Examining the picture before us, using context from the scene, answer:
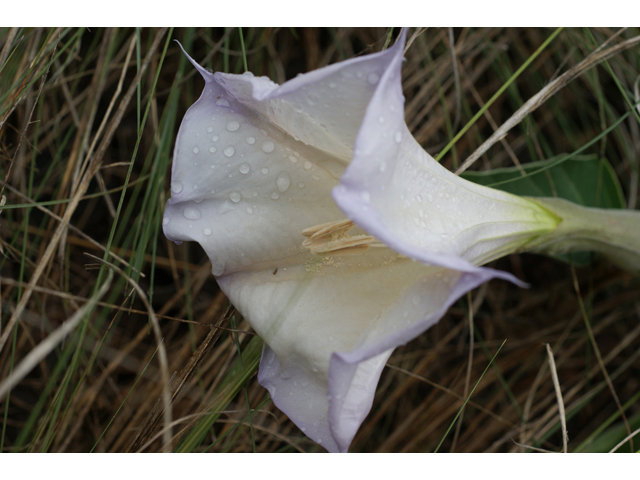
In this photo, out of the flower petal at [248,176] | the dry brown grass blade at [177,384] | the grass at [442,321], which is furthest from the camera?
the grass at [442,321]

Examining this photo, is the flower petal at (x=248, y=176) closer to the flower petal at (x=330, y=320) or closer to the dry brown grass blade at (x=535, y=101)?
the flower petal at (x=330, y=320)

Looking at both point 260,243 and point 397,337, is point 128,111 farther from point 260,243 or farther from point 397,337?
point 397,337

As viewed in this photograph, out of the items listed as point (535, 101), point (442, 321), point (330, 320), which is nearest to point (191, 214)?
point (330, 320)

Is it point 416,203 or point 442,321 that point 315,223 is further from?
point 442,321

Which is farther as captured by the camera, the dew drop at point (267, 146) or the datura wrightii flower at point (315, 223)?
the dew drop at point (267, 146)

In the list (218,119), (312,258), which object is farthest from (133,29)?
(312,258)

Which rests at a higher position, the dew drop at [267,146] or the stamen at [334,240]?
the dew drop at [267,146]

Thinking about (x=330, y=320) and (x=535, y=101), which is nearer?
(x=330, y=320)

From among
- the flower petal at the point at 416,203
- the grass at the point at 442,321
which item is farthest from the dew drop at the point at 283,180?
the grass at the point at 442,321
